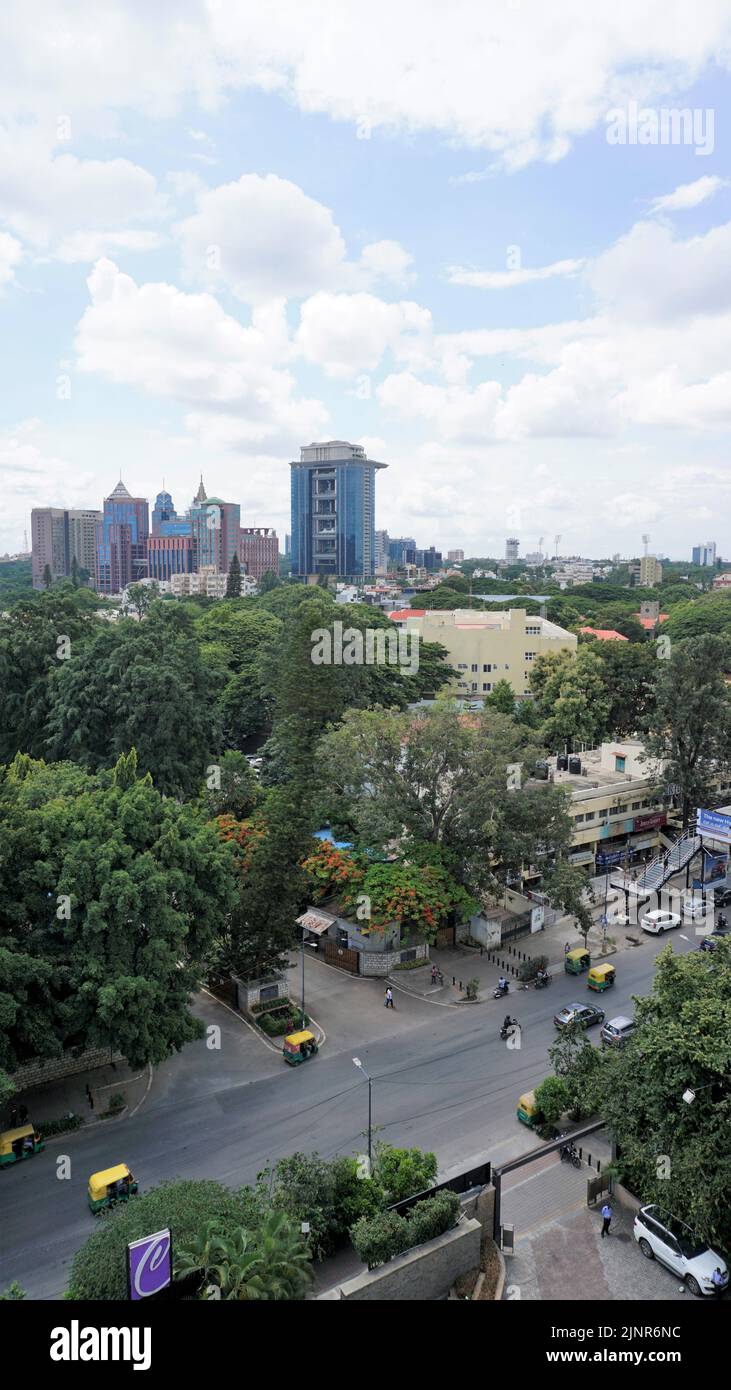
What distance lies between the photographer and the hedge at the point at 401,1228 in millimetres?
12922

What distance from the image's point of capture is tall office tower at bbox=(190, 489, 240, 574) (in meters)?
177

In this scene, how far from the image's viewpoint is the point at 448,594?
10244 centimetres

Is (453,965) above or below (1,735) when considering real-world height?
below

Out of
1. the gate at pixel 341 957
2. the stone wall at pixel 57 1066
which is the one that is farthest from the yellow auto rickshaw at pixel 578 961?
the stone wall at pixel 57 1066

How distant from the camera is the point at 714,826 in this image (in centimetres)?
3186

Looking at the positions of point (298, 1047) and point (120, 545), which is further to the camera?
point (120, 545)

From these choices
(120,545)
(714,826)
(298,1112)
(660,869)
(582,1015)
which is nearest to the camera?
(298,1112)

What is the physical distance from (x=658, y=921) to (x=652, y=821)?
8160 millimetres

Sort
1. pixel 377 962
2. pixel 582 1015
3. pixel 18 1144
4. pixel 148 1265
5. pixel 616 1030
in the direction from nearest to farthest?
pixel 148 1265, pixel 18 1144, pixel 616 1030, pixel 582 1015, pixel 377 962

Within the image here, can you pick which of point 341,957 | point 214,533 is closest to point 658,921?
point 341,957

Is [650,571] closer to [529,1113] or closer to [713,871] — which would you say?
[713,871]
